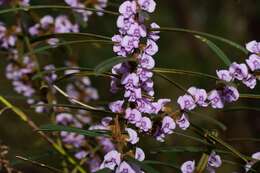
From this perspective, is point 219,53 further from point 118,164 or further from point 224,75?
point 118,164

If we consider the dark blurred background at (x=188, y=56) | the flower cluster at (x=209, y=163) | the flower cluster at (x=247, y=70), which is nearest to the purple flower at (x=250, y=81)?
the flower cluster at (x=247, y=70)

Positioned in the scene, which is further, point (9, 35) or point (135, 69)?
point (9, 35)

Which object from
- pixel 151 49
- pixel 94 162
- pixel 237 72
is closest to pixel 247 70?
pixel 237 72

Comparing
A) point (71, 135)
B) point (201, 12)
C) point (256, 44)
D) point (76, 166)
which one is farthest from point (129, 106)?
point (201, 12)

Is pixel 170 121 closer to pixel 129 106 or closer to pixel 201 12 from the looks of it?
pixel 129 106

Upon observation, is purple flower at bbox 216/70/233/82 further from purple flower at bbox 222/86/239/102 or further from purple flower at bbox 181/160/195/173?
purple flower at bbox 181/160/195/173

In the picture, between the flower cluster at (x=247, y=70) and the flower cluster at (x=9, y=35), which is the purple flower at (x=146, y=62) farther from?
the flower cluster at (x=9, y=35)
